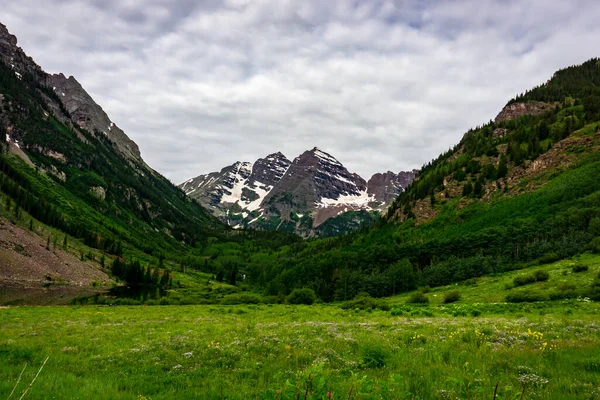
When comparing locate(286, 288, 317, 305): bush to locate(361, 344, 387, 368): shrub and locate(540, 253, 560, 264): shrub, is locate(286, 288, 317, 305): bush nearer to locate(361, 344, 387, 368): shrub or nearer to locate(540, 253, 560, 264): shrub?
locate(540, 253, 560, 264): shrub

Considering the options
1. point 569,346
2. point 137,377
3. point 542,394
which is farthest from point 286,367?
point 569,346

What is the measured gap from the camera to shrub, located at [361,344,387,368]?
12711 mm

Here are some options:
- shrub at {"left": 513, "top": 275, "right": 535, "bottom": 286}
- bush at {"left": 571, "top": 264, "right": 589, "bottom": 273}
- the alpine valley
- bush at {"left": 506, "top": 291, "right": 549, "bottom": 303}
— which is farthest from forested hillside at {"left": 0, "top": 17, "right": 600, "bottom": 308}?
bush at {"left": 506, "top": 291, "right": 549, "bottom": 303}

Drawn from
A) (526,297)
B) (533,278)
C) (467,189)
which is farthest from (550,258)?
(467,189)

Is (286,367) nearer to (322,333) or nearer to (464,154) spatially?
(322,333)

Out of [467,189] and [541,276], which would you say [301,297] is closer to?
[541,276]

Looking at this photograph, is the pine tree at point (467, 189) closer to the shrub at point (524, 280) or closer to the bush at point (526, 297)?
the shrub at point (524, 280)

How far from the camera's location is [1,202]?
16175 centimetres

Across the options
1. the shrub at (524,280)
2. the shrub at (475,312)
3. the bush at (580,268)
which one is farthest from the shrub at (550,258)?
the shrub at (475,312)

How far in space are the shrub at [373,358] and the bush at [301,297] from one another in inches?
2972

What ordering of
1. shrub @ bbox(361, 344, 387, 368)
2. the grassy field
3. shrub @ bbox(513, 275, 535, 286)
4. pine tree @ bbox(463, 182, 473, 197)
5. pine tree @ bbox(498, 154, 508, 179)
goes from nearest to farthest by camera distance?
the grassy field
shrub @ bbox(361, 344, 387, 368)
shrub @ bbox(513, 275, 535, 286)
pine tree @ bbox(498, 154, 508, 179)
pine tree @ bbox(463, 182, 473, 197)

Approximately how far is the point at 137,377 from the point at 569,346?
55.4 feet

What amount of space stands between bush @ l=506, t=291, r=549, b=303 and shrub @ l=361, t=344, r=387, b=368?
39426mm

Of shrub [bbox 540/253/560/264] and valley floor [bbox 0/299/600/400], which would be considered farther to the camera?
shrub [bbox 540/253/560/264]
